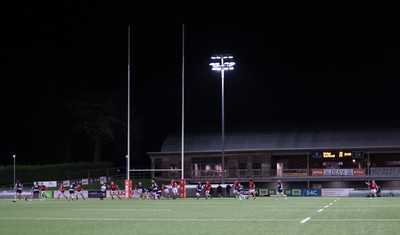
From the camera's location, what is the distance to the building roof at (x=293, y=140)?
74.6 m

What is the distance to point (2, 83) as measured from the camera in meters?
76.7

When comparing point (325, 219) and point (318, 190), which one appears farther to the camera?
point (318, 190)

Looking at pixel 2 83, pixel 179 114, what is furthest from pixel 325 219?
pixel 179 114

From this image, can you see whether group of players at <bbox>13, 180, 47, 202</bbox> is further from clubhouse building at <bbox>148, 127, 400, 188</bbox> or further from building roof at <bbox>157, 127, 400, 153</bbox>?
building roof at <bbox>157, 127, 400, 153</bbox>

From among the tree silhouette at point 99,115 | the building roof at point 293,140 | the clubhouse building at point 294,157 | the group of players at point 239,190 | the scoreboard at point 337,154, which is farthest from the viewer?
the tree silhouette at point 99,115

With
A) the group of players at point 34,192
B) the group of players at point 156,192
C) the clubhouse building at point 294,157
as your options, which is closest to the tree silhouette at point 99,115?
the clubhouse building at point 294,157

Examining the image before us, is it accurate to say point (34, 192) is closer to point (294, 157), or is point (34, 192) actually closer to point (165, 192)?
point (165, 192)

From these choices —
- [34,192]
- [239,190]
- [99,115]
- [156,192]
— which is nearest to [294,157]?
[99,115]

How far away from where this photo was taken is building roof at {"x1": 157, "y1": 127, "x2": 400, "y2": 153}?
7462 cm

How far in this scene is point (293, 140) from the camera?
77.4 metres

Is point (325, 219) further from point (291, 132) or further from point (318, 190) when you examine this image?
point (291, 132)

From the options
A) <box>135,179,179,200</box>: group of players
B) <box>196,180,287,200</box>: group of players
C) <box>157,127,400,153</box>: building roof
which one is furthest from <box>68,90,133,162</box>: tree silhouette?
<box>196,180,287,200</box>: group of players

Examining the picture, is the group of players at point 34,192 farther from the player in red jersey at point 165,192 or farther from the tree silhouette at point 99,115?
the tree silhouette at point 99,115

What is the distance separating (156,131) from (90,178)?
24.2 meters
